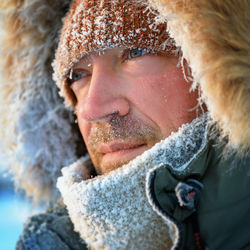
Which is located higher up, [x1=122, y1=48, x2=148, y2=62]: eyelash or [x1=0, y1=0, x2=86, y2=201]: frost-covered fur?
[x1=0, y1=0, x2=86, y2=201]: frost-covered fur

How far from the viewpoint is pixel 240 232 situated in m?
1.02

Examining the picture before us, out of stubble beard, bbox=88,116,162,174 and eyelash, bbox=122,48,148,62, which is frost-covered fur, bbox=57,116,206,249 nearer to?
stubble beard, bbox=88,116,162,174

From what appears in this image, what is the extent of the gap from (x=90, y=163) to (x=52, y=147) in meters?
0.30

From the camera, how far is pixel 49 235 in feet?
4.98

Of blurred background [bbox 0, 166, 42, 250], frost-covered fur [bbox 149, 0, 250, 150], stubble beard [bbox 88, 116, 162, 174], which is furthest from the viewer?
blurred background [bbox 0, 166, 42, 250]

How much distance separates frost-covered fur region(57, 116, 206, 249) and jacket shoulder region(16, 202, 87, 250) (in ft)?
1.08

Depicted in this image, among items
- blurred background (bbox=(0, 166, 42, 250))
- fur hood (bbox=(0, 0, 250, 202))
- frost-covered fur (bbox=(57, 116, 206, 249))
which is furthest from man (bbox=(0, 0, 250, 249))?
blurred background (bbox=(0, 166, 42, 250))

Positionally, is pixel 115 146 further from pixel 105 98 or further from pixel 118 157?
pixel 105 98

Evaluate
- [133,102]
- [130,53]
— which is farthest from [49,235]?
[130,53]

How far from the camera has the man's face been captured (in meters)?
1.23

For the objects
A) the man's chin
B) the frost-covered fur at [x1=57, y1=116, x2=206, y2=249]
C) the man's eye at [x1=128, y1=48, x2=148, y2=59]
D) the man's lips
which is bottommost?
the frost-covered fur at [x1=57, y1=116, x2=206, y2=249]

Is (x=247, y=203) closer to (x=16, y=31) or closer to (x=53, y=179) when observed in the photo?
(x=53, y=179)

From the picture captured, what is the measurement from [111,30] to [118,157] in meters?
0.48

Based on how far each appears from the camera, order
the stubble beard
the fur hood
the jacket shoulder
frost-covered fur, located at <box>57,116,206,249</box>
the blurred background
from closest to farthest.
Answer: frost-covered fur, located at <box>57,116,206,249</box> < the stubble beard < the jacket shoulder < the fur hood < the blurred background
